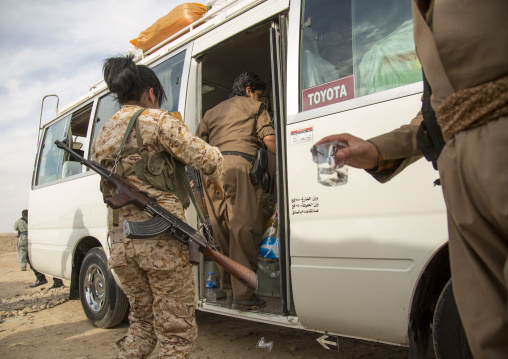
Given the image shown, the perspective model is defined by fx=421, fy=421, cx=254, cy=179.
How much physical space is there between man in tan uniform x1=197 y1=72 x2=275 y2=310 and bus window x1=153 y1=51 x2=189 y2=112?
306 mm

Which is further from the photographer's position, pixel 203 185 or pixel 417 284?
pixel 203 185

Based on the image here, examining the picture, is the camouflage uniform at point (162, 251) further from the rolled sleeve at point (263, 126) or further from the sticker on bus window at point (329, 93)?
the rolled sleeve at point (263, 126)

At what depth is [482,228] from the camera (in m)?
0.88

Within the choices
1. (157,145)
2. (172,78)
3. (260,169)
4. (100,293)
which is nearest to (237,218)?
(260,169)

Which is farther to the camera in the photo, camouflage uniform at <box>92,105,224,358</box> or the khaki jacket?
camouflage uniform at <box>92,105,224,358</box>

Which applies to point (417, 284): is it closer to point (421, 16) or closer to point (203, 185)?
point (421, 16)

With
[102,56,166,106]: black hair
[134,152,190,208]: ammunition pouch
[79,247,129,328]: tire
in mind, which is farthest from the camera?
[79,247,129,328]: tire

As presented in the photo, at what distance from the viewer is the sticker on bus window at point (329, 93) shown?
87.2 inches

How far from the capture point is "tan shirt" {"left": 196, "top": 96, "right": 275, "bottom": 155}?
3273 millimetres

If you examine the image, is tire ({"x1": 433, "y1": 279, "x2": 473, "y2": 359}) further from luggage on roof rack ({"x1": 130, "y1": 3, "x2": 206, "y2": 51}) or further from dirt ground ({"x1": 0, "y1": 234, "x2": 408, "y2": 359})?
luggage on roof rack ({"x1": 130, "y1": 3, "x2": 206, "y2": 51})

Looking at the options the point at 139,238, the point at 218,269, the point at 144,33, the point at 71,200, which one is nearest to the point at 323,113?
the point at 139,238

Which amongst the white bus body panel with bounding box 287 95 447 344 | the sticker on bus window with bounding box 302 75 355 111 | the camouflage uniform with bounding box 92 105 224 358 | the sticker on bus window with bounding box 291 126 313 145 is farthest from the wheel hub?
the sticker on bus window with bounding box 302 75 355 111

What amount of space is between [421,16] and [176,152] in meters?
1.35

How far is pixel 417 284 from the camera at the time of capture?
6.15 ft
